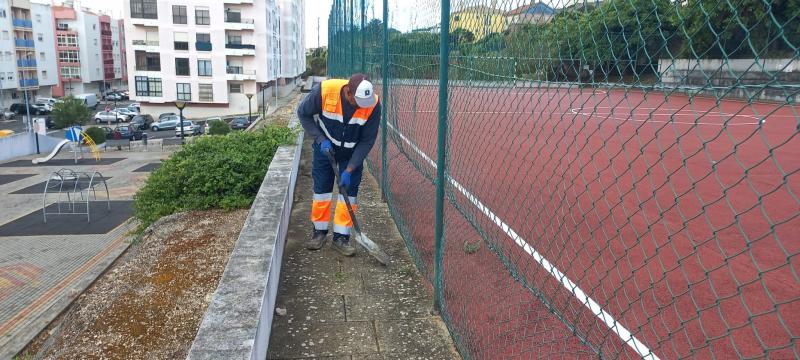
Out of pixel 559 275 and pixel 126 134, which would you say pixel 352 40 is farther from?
pixel 126 134

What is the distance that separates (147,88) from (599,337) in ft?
167

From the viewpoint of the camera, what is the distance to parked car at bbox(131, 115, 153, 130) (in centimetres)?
4482

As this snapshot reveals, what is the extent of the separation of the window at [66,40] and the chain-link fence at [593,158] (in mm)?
71577

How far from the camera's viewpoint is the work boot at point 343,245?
485 centimetres

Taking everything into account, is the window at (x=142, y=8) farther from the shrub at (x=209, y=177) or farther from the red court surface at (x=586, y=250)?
the red court surface at (x=586, y=250)

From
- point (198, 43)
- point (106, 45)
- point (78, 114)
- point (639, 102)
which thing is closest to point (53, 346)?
point (639, 102)

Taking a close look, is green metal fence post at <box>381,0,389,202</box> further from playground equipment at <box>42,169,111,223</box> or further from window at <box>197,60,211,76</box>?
window at <box>197,60,211,76</box>

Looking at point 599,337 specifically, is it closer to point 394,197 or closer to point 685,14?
point 685,14

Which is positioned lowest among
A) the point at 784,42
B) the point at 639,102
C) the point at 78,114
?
the point at 78,114

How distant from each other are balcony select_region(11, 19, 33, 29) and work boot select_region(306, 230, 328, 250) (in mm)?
63376

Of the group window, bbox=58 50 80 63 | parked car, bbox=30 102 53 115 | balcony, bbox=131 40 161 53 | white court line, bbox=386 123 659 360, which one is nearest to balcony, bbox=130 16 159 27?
balcony, bbox=131 40 161 53

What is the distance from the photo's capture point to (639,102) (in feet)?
6.27

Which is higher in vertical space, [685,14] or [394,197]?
[685,14]

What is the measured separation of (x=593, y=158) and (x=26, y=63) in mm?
66898
